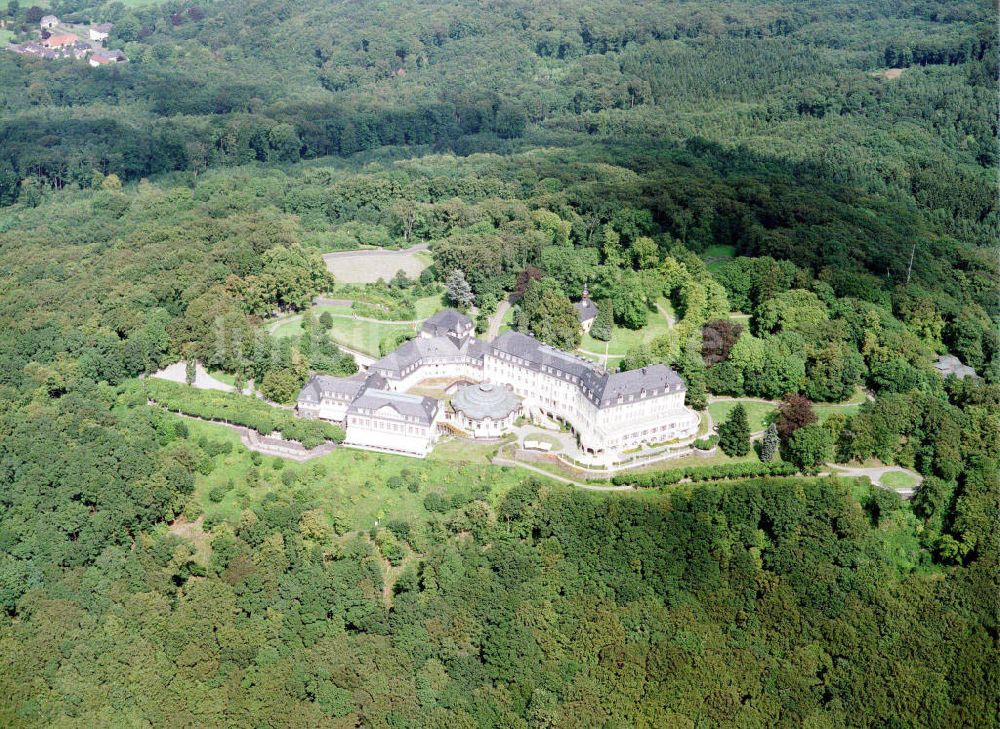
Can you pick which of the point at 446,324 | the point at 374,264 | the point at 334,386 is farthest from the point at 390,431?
the point at 374,264

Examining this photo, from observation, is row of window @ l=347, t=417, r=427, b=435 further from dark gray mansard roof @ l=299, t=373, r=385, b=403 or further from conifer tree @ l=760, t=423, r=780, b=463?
conifer tree @ l=760, t=423, r=780, b=463

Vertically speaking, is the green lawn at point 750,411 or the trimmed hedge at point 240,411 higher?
the green lawn at point 750,411

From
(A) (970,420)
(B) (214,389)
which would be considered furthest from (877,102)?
(B) (214,389)

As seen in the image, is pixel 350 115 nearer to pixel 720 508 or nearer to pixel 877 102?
pixel 877 102

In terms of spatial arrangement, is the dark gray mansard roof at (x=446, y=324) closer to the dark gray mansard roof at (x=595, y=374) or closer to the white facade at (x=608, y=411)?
the dark gray mansard roof at (x=595, y=374)

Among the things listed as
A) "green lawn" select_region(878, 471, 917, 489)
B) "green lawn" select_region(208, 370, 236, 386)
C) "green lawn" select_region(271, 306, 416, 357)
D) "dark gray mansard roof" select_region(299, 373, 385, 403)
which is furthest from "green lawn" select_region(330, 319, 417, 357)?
"green lawn" select_region(878, 471, 917, 489)

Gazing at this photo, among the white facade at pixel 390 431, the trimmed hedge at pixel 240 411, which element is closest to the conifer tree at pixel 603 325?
the white facade at pixel 390 431

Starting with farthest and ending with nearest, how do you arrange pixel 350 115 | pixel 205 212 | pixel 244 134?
pixel 350 115
pixel 244 134
pixel 205 212
